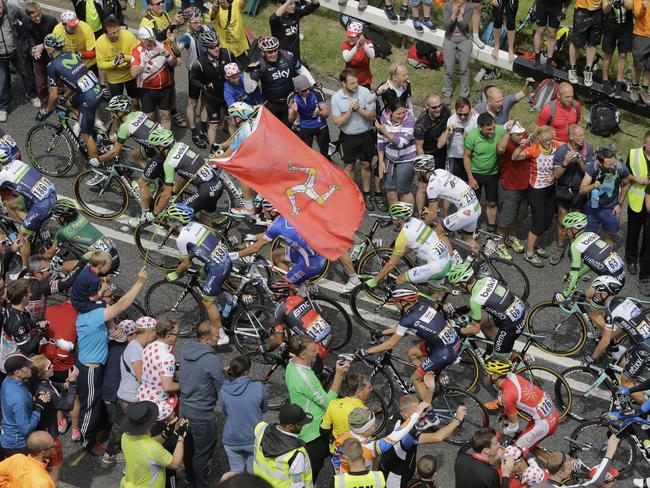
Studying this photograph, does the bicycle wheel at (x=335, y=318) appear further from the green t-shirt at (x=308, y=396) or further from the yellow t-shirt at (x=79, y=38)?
the yellow t-shirt at (x=79, y=38)

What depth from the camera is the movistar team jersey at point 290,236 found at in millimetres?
14312

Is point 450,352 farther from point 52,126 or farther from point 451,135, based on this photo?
point 52,126

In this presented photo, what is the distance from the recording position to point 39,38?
18547mm

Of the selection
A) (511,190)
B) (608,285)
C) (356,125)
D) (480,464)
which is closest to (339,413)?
(480,464)

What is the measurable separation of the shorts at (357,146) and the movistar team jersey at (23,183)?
494cm

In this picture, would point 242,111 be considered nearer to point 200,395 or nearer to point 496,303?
point 496,303

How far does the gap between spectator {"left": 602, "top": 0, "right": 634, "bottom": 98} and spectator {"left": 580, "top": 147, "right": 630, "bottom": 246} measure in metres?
3.59

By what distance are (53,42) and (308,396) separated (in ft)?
28.4

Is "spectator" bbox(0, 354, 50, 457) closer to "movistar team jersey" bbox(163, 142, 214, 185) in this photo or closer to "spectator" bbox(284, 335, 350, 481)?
"spectator" bbox(284, 335, 350, 481)

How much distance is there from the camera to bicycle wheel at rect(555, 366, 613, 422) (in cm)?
1373

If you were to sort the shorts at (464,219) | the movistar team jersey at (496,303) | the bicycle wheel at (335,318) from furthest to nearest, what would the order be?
the shorts at (464,219), the bicycle wheel at (335,318), the movistar team jersey at (496,303)

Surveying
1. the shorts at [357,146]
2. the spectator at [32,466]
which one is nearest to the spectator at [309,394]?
the spectator at [32,466]

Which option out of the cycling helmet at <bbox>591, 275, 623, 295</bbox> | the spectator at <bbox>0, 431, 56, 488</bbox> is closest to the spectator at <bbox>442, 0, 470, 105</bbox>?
the cycling helmet at <bbox>591, 275, 623, 295</bbox>

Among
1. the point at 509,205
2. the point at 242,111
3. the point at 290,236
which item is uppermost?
the point at 242,111
